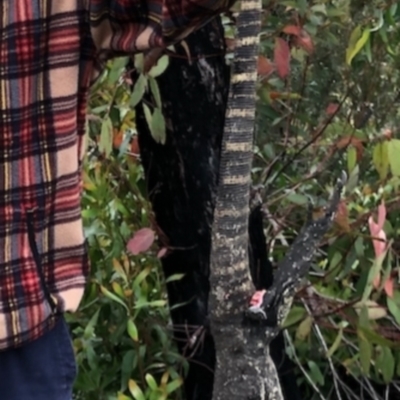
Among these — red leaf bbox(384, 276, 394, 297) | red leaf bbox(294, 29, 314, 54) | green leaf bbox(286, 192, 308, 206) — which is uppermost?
red leaf bbox(294, 29, 314, 54)

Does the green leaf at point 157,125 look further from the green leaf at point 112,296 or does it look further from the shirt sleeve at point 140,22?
the shirt sleeve at point 140,22

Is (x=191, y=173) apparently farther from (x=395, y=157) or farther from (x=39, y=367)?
(x=39, y=367)

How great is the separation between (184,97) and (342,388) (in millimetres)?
829

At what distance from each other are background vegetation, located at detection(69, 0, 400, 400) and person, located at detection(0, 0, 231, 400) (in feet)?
1.48

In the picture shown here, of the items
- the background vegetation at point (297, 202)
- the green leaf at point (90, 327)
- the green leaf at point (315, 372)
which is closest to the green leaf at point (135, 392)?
the background vegetation at point (297, 202)

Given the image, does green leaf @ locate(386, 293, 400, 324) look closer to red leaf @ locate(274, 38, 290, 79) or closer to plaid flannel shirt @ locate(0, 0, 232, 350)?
red leaf @ locate(274, 38, 290, 79)

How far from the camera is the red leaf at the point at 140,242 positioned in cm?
168

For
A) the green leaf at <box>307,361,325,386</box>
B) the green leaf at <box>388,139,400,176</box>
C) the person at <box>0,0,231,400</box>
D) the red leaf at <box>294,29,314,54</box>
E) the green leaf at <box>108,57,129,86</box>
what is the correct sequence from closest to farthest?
the person at <box>0,0,231,400</box>
the green leaf at <box>388,139,400,176</box>
the green leaf at <box>108,57,129,86</box>
the red leaf at <box>294,29,314,54</box>
the green leaf at <box>307,361,325,386</box>

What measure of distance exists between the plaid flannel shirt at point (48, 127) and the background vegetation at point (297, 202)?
451 millimetres

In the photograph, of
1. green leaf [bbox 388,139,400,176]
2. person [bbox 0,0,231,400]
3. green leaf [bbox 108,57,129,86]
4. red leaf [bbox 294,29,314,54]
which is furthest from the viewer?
red leaf [bbox 294,29,314,54]

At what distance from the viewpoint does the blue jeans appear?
1126 mm

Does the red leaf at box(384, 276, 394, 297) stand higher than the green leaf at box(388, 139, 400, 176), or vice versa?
the green leaf at box(388, 139, 400, 176)

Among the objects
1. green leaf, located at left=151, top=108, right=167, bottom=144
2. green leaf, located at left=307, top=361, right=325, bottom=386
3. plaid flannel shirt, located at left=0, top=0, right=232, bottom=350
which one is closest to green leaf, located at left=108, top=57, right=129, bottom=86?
green leaf, located at left=151, top=108, right=167, bottom=144

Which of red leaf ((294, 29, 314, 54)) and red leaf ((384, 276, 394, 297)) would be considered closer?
red leaf ((384, 276, 394, 297))
